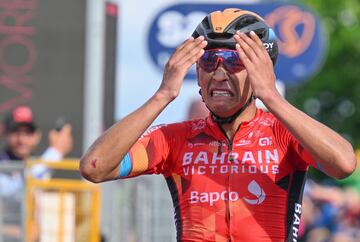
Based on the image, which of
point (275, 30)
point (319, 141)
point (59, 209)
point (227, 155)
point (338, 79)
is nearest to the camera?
point (319, 141)

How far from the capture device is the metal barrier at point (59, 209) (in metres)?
11.5

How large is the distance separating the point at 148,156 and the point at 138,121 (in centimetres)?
31

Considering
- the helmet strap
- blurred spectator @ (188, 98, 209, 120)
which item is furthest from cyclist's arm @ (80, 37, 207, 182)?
blurred spectator @ (188, 98, 209, 120)

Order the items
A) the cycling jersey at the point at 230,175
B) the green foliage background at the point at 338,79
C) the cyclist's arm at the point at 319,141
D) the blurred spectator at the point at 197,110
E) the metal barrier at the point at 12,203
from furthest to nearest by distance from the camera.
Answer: the green foliage background at the point at 338,79
the blurred spectator at the point at 197,110
the metal barrier at the point at 12,203
the cycling jersey at the point at 230,175
the cyclist's arm at the point at 319,141

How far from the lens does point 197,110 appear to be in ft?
41.5

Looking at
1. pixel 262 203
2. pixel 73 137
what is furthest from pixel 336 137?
pixel 73 137

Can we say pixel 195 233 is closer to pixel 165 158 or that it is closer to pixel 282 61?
pixel 165 158

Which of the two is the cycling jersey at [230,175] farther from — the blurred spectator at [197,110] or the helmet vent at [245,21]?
the blurred spectator at [197,110]

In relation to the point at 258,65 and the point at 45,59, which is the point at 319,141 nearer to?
the point at 258,65

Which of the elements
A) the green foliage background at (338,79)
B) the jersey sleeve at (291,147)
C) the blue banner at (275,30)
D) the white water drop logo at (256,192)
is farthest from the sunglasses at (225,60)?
the green foliage background at (338,79)

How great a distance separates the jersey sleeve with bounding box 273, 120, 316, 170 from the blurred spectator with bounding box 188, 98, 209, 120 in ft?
19.6

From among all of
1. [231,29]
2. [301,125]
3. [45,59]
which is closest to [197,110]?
[45,59]

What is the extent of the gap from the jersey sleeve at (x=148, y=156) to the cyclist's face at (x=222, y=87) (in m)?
0.33

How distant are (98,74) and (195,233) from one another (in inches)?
257
